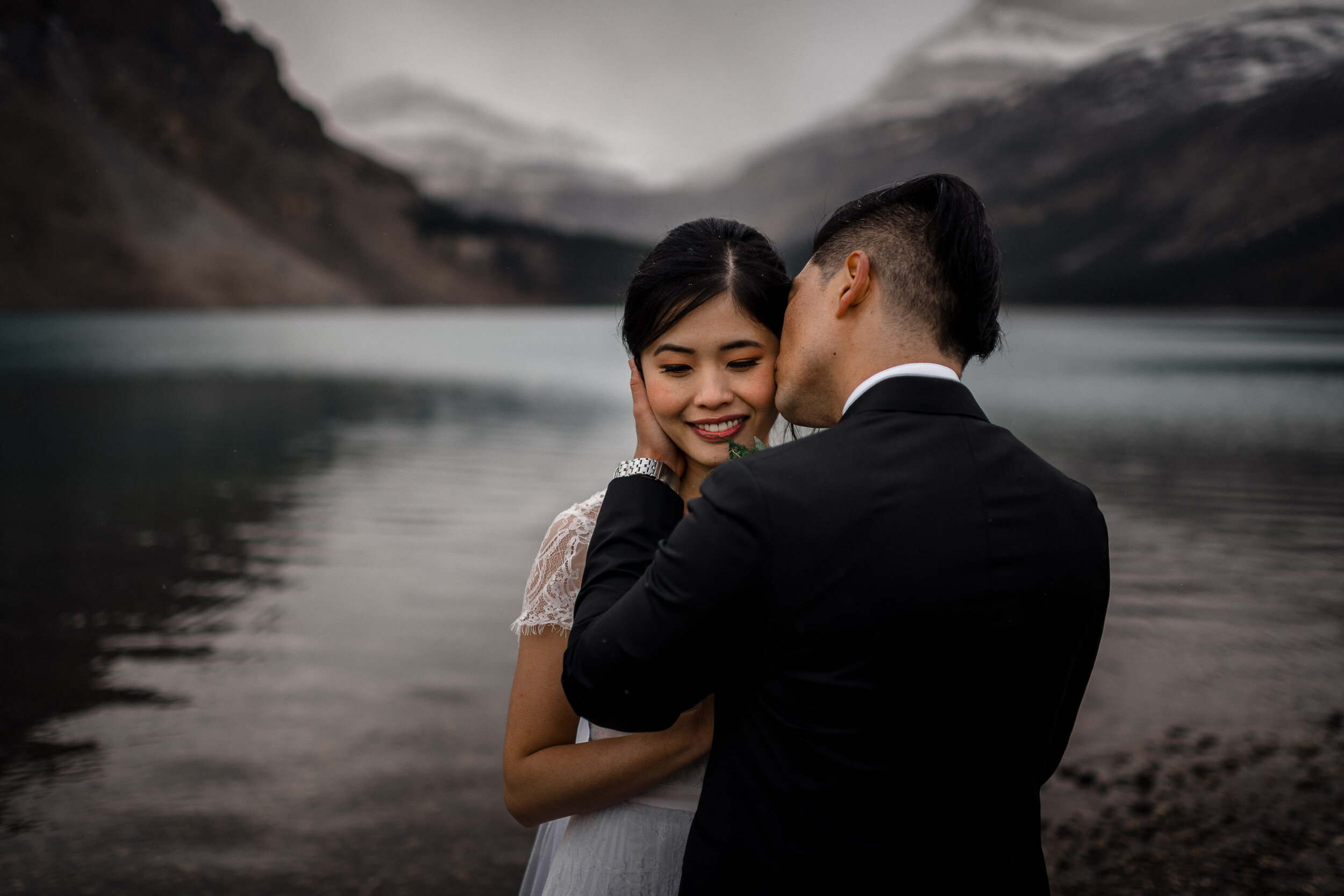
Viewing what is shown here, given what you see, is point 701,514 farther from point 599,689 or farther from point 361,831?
point 361,831

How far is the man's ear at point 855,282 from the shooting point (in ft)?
5.11

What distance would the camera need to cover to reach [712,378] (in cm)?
199

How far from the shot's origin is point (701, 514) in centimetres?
127

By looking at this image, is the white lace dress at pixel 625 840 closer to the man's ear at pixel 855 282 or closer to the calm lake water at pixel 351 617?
the man's ear at pixel 855 282

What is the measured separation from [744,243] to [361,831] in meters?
4.19

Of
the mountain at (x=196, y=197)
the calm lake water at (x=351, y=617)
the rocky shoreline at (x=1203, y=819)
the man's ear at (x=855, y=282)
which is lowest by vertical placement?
the rocky shoreline at (x=1203, y=819)

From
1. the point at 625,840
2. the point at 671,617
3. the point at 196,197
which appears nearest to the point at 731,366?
the point at 671,617

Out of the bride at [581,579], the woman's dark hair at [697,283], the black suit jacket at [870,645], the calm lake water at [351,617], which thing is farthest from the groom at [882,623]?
the calm lake water at [351,617]

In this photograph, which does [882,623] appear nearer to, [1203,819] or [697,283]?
[697,283]

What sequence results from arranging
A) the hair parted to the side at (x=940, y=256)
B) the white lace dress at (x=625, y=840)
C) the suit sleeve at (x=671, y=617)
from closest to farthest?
the suit sleeve at (x=671, y=617) → the hair parted to the side at (x=940, y=256) → the white lace dress at (x=625, y=840)

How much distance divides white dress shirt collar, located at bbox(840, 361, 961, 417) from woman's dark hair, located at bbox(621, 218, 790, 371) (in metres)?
0.60

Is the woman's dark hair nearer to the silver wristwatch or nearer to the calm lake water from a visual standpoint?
the silver wristwatch

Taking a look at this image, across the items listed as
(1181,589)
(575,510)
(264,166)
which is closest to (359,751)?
(575,510)

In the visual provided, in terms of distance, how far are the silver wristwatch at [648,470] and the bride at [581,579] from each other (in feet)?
0.41
